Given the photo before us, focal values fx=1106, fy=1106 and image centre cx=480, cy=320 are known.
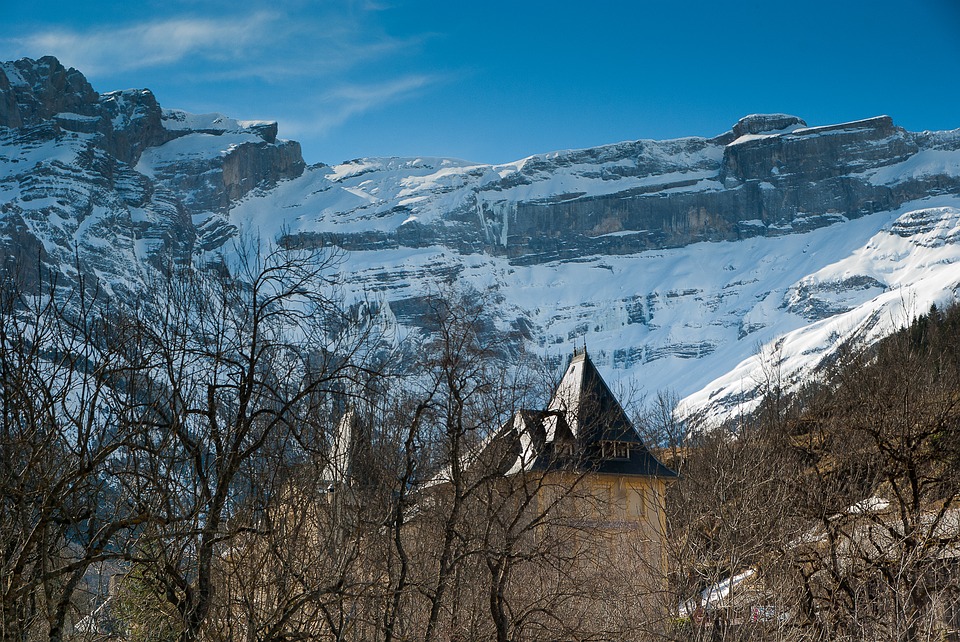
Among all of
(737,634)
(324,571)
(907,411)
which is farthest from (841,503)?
(324,571)

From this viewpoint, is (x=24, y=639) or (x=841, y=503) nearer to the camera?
(x=24, y=639)

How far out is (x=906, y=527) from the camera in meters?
16.2

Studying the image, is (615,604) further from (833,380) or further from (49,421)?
(833,380)

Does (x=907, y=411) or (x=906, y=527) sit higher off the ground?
(x=907, y=411)

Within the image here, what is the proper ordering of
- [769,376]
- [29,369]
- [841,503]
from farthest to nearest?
[769,376] → [841,503] → [29,369]

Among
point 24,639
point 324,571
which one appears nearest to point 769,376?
point 324,571

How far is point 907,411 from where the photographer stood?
717 inches

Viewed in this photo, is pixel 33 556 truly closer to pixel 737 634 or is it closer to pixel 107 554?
pixel 107 554

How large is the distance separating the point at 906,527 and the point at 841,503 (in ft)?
12.2

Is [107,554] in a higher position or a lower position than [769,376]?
lower

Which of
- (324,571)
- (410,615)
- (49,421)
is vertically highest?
(49,421)

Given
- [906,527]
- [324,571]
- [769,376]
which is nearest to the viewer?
[324,571]

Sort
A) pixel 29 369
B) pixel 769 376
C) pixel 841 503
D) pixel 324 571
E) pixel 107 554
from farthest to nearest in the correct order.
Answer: pixel 769 376, pixel 841 503, pixel 324 571, pixel 29 369, pixel 107 554

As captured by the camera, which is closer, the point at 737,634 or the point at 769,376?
the point at 737,634
